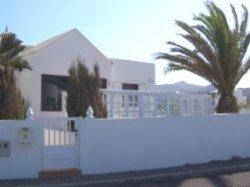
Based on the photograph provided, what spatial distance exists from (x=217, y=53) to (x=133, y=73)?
8594 millimetres

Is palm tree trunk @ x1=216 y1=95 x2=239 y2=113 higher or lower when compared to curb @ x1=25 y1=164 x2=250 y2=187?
higher

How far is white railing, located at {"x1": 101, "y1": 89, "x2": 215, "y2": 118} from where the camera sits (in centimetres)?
2033

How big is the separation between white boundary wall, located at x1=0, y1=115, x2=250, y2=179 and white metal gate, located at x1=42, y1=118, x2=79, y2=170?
0.13 metres

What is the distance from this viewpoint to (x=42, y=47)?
2380 cm

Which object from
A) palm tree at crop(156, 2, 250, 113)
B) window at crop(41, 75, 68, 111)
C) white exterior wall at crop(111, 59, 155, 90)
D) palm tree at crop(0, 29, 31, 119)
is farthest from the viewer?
white exterior wall at crop(111, 59, 155, 90)

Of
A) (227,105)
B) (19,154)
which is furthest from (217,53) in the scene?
(19,154)

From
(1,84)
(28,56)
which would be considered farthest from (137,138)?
(28,56)

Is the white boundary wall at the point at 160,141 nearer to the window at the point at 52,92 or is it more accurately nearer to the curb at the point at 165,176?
the curb at the point at 165,176

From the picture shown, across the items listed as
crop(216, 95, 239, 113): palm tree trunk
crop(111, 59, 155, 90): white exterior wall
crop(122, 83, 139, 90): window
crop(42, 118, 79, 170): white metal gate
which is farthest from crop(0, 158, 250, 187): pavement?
crop(122, 83, 139, 90): window

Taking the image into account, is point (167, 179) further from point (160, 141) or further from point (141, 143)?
point (160, 141)

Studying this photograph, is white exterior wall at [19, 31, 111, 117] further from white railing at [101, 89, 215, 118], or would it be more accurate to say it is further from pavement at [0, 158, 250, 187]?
pavement at [0, 158, 250, 187]

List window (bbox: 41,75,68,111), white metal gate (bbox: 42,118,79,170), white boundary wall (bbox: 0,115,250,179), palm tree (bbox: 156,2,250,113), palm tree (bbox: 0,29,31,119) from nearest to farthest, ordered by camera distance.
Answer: white boundary wall (bbox: 0,115,250,179) < white metal gate (bbox: 42,118,79,170) < palm tree (bbox: 0,29,31,119) < palm tree (bbox: 156,2,250,113) < window (bbox: 41,75,68,111)

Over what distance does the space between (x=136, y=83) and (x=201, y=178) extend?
1517cm

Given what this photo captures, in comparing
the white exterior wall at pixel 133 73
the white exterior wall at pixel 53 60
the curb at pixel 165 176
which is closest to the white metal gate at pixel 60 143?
the curb at pixel 165 176
